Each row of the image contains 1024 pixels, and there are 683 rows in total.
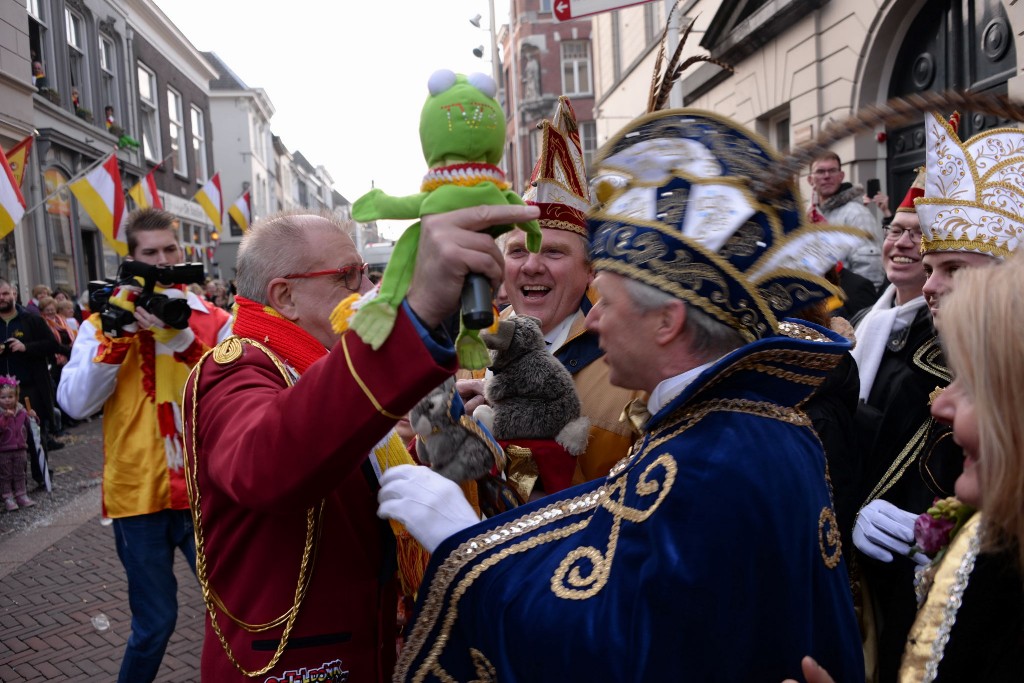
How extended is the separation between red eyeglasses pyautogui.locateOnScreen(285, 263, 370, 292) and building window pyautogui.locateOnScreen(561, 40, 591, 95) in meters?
38.2

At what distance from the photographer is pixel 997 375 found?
1.26 meters

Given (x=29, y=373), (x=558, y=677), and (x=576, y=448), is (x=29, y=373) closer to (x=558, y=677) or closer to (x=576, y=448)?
(x=576, y=448)

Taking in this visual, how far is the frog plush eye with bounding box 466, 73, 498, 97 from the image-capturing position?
125 centimetres

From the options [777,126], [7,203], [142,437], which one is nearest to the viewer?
[142,437]

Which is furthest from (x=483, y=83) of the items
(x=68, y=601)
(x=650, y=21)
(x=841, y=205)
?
(x=650, y=21)

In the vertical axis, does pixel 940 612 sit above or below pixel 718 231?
below

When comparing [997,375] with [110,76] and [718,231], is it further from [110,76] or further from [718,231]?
[110,76]

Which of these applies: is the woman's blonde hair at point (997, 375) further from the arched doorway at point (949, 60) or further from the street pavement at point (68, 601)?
the arched doorway at point (949, 60)

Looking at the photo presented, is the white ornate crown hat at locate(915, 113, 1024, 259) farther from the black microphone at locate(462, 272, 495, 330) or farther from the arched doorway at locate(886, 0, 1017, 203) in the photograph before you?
the arched doorway at locate(886, 0, 1017, 203)

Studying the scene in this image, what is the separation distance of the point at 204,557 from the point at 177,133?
27570 millimetres

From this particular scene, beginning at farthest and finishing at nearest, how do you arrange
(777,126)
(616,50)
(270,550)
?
(616,50), (777,126), (270,550)

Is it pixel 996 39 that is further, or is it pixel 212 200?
pixel 212 200

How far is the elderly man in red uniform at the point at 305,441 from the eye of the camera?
1.25 meters

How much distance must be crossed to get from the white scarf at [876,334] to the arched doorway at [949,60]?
139 inches
